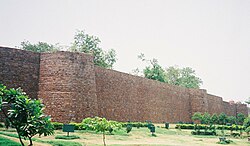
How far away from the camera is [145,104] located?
24.8m

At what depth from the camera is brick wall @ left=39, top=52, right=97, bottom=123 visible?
16391 millimetres

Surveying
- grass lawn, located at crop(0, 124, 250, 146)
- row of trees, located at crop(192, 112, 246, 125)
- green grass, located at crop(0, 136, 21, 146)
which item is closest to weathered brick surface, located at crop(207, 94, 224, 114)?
row of trees, located at crop(192, 112, 246, 125)

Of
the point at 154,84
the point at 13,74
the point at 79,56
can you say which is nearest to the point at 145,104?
the point at 154,84

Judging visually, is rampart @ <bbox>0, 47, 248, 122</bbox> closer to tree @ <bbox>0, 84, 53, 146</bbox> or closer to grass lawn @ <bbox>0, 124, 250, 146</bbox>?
grass lawn @ <bbox>0, 124, 250, 146</bbox>

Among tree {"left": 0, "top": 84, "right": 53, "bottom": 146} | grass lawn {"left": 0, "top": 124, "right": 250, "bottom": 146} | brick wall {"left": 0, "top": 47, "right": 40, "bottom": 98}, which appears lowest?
grass lawn {"left": 0, "top": 124, "right": 250, "bottom": 146}

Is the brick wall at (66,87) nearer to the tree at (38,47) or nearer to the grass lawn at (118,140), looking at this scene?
the grass lawn at (118,140)

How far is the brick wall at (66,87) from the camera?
16.4m

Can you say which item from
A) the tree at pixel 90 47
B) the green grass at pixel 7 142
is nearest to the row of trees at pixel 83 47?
the tree at pixel 90 47

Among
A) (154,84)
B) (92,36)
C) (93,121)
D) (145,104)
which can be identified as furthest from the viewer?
(92,36)

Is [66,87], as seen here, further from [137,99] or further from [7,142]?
[7,142]

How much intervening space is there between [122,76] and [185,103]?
11126mm

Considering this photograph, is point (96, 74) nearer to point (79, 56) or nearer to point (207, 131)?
point (79, 56)

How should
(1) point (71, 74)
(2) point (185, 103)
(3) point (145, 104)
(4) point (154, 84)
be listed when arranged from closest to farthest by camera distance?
(1) point (71, 74) < (3) point (145, 104) < (4) point (154, 84) < (2) point (185, 103)

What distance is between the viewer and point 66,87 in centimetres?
1686
